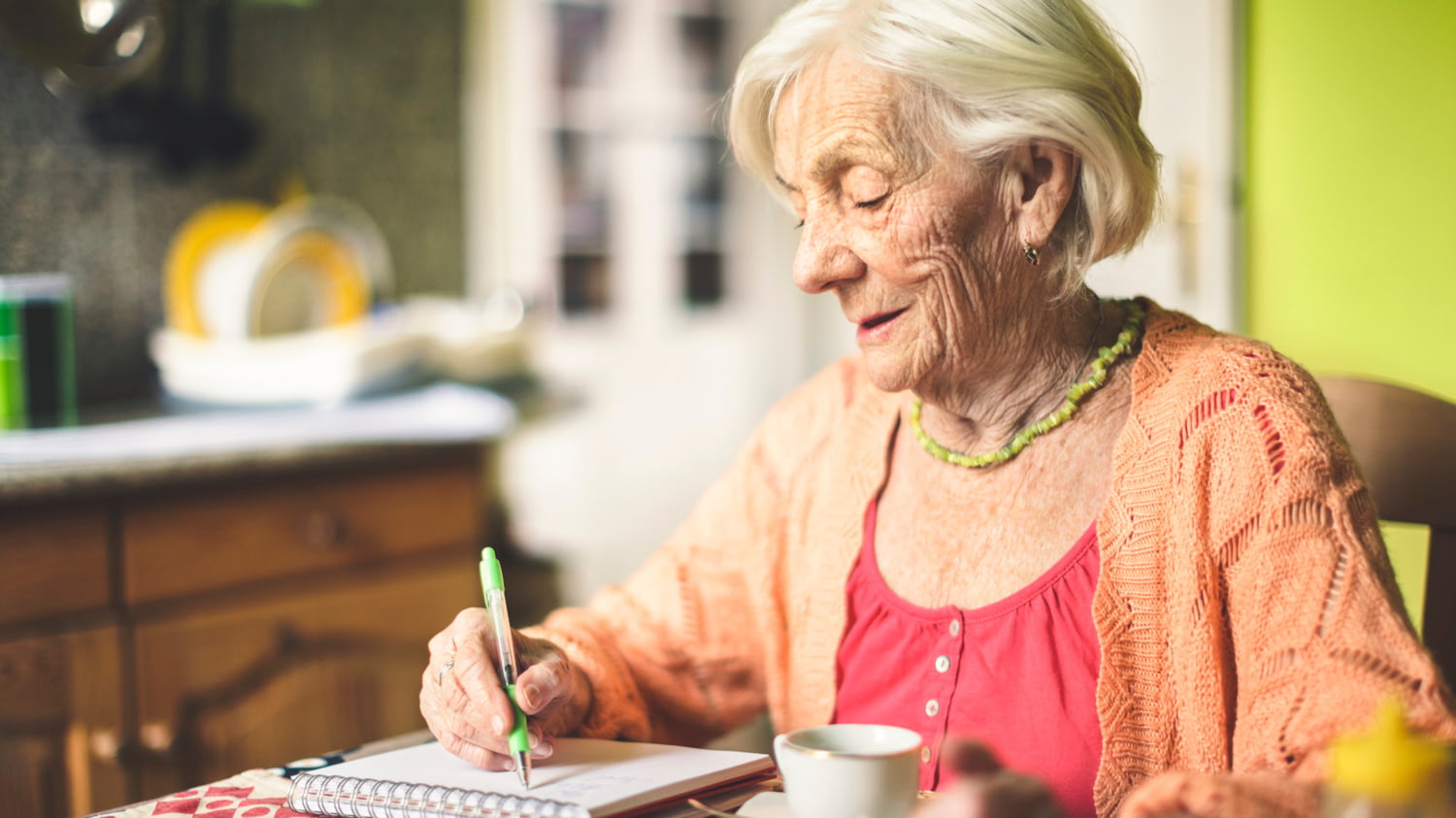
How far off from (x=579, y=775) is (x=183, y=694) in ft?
3.63

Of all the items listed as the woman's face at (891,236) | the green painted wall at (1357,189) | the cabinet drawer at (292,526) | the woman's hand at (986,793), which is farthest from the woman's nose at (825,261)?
the green painted wall at (1357,189)

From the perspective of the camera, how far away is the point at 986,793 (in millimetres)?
592

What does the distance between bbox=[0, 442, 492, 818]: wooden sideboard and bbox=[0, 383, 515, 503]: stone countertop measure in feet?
0.05

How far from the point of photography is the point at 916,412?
1.23 meters

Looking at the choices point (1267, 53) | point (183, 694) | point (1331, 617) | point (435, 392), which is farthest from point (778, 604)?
point (1267, 53)

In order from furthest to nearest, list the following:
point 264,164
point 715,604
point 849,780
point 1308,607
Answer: point 264,164
point 715,604
point 1308,607
point 849,780

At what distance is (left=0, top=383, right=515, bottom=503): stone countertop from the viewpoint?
5.28 ft

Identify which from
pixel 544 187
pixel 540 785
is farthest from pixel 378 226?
pixel 540 785

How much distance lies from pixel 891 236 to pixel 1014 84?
160mm

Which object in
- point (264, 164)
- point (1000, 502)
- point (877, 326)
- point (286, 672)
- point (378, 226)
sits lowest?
point (286, 672)

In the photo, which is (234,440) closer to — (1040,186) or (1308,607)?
(1040,186)

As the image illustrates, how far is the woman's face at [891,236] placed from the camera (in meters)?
1.07

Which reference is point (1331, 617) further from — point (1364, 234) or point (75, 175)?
point (75, 175)

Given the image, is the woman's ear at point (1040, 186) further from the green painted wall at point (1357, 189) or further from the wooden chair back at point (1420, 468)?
the green painted wall at point (1357, 189)
